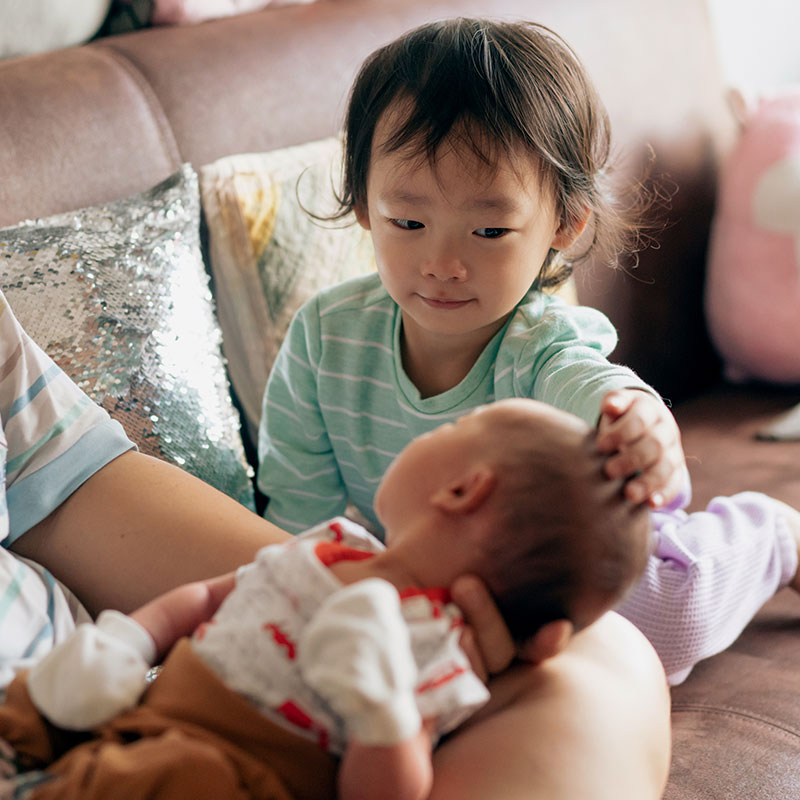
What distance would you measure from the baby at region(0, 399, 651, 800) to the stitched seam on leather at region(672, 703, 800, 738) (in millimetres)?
433

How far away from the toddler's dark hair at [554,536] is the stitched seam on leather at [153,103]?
90cm

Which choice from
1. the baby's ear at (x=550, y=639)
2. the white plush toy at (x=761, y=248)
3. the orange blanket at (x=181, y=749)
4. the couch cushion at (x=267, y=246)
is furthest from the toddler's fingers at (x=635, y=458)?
the white plush toy at (x=761, y=248)

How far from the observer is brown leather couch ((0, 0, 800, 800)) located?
3.71 feet

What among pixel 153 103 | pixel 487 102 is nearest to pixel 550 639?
pixel 487 102

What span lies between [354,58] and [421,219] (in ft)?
2.15

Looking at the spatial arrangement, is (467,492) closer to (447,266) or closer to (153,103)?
(447,266)

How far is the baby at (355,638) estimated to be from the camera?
0.59 m

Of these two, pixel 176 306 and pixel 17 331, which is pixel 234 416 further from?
pixel 17 331

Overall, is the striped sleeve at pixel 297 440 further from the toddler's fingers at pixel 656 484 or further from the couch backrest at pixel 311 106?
the toddler's fingers at pixel 656 484

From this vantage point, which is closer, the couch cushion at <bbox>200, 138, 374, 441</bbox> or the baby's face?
the baby's face

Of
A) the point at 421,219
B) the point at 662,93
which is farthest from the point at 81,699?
the point at 662,93

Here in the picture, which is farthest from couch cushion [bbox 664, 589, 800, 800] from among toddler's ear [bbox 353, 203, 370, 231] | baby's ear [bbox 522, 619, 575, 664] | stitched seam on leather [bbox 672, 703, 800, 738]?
toddler's ear [bbox 353, 203, 370, 231]

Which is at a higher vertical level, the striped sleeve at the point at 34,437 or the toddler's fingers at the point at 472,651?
the striped sleeve at the point at 34,437

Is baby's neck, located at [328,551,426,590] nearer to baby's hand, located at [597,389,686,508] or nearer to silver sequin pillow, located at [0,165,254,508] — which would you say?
baby's hand, located at [597,389,686,508]
